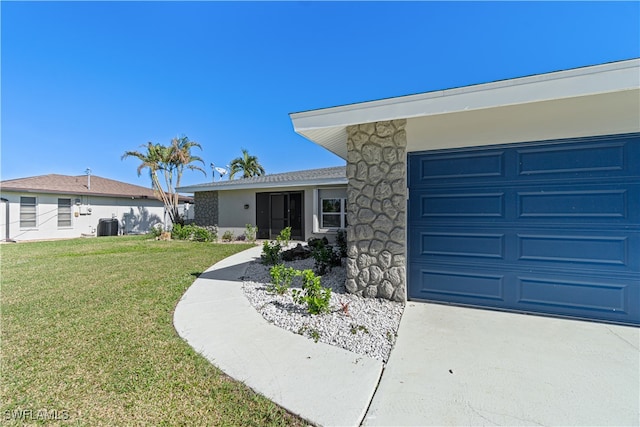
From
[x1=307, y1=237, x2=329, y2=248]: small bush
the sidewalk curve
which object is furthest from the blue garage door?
[x1=307, y1=237, x2=329, y2=248]: small bush

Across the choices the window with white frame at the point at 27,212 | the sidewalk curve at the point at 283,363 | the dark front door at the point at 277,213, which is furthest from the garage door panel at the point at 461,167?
the window with white frame at the point at 27,212

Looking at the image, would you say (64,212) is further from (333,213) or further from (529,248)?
(529,248)

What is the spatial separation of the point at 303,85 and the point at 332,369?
13326mm

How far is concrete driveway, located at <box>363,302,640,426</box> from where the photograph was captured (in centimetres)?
189

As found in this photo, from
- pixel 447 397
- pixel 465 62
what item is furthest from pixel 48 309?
pixel 465 62

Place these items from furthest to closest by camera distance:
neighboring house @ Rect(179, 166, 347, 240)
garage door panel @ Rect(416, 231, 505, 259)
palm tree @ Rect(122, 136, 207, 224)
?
palm tree @ Rect(122, 136, 207, 224) → neighboring house @ Rect(179, 166, 347, 240) → garage door panel @ Rect(416, 231, 505, 259)

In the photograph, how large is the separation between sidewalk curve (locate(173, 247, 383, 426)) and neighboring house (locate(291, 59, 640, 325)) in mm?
1636

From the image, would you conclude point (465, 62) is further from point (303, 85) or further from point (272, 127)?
point (272, 127)

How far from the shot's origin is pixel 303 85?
1327 cm

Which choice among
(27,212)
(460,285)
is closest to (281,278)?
(460,285)

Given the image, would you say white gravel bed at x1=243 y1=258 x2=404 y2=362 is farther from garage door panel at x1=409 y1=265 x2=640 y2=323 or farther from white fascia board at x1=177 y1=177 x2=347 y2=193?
white fascia board at x1=177 y1=177 x2=347 y2=193

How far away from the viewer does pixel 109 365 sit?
255 centimetres

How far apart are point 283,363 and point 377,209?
245 cm

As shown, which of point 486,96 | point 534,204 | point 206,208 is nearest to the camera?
point 486,96
